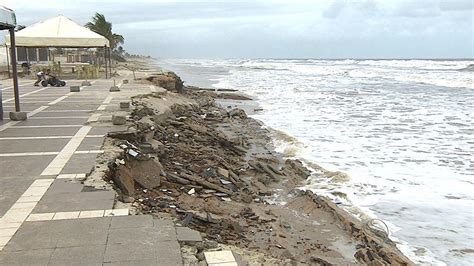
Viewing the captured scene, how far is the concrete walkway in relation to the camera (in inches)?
162

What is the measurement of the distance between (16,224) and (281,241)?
320 centimetres

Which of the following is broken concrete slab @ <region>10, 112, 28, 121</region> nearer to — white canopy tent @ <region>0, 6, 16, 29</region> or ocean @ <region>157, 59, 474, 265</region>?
white canopy tent @ <region>0, 6, 16, 29</region>

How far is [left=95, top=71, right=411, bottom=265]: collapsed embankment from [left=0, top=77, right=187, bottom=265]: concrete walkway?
1.40 ft

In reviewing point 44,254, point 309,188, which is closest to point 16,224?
point 44,254

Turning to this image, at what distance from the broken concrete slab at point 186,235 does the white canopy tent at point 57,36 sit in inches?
867

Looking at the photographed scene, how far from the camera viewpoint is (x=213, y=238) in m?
5.05

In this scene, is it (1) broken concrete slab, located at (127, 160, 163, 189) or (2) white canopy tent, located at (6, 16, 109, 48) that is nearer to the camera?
(1) broken concrete slab, located at (127, 160, 163, 189)

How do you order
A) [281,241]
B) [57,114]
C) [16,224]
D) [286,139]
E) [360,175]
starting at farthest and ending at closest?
[286,139]
[57,114]
[360,175]
[281,241]
[16,224]

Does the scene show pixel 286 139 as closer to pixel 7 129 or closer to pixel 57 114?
pixel 57 114

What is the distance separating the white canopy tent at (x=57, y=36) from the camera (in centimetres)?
2392

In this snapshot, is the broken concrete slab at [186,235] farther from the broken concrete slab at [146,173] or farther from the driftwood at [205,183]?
the driftwood at [205,183]

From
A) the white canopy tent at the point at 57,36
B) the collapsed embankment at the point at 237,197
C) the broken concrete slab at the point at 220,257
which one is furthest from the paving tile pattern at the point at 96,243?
the white canopy tent at the point at 57,36

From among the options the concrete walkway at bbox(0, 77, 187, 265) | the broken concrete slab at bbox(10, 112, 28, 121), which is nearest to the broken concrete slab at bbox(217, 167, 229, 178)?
the concrete walkway at bbox(0, 77, 187, 265)

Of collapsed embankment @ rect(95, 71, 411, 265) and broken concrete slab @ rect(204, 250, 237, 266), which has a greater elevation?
broken concrete slab @ rect(204, 250, 237, 266)
